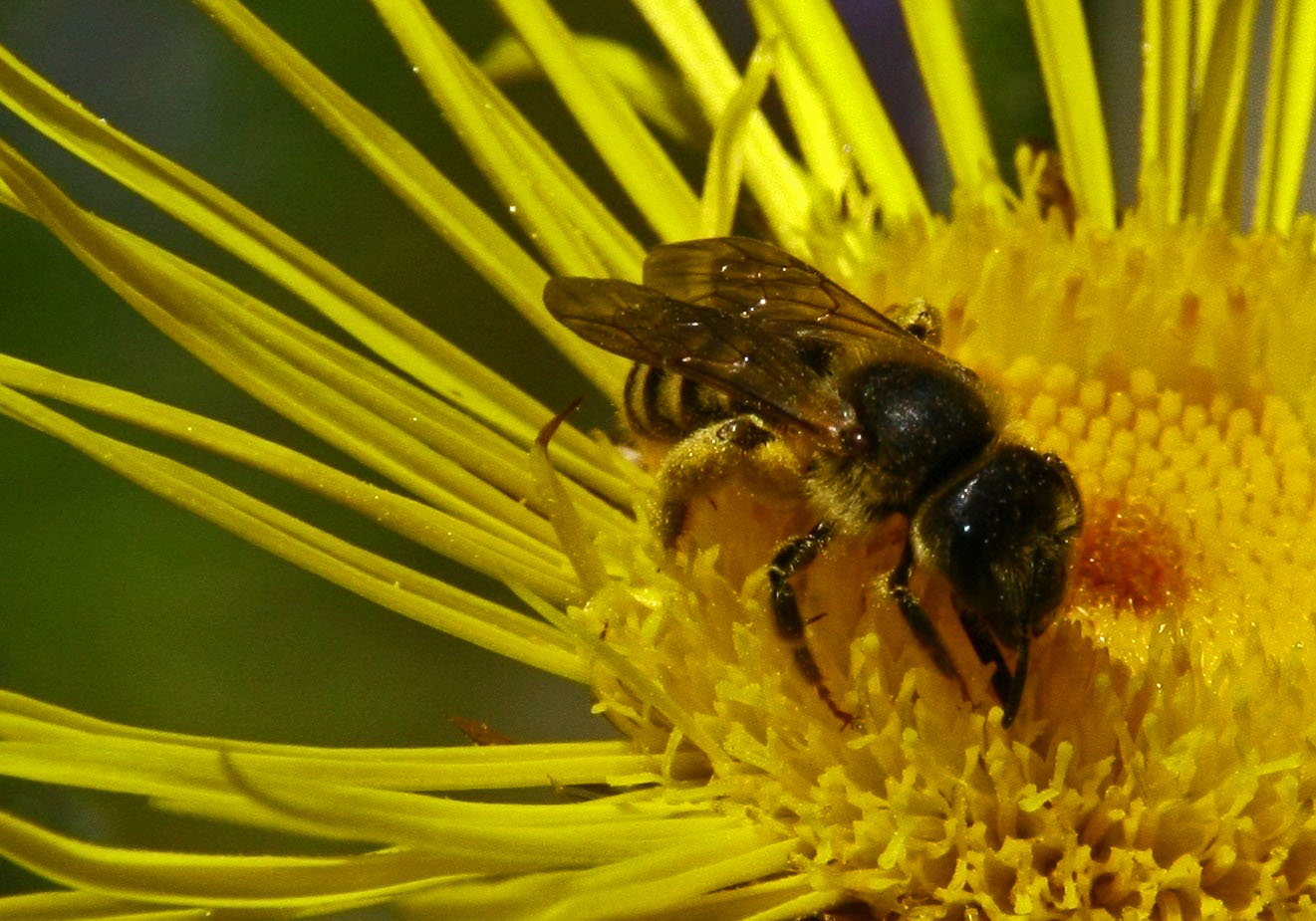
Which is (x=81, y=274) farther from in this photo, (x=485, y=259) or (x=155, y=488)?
(x=155, y=488)

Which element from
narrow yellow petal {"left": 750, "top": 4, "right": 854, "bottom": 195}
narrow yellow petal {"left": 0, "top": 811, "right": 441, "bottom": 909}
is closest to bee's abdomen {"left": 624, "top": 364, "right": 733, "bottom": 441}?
narrow yellow petal {"left": 0, "top": 811, "right": 441, "bottom": 909}

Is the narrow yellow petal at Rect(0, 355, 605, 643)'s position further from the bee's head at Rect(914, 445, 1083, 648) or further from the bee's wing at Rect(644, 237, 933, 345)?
the bee's head at Rect(914, 445, 1083, 648)

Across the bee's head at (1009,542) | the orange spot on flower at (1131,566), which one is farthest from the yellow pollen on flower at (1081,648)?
the bee's head at (1009,542)

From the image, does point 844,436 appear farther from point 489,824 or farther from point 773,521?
point 489,824

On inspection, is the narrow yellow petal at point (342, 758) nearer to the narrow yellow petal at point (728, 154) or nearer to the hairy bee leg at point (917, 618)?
the hairy bee leg at point (917, 618)

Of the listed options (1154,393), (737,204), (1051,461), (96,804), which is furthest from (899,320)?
(96,804)

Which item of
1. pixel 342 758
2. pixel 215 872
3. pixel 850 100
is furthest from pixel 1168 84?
pixel 215 872
